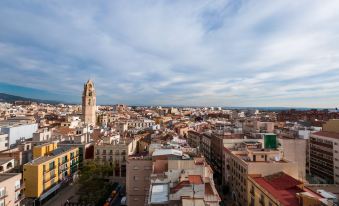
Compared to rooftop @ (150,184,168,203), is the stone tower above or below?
above

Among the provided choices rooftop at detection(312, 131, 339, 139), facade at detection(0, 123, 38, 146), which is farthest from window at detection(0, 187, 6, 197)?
rooftop at detection(312, 131, 339, 139)

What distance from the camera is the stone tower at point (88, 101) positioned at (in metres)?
101

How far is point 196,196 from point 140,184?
1588 centimetres

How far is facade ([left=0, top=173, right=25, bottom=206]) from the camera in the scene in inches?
1202

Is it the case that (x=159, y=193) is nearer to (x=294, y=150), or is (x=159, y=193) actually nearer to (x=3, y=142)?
(x=294, y=150)

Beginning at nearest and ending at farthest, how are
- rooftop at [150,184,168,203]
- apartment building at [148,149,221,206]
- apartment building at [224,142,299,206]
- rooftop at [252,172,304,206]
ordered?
apartment building at [148,149,221,206] < rooftop at [150,184,168,203] < rooftop at [252,172,304,206] < apartment building at [224,142,299,206]

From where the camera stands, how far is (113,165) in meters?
52.8

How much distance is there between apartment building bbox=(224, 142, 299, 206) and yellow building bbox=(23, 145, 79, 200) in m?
28.2

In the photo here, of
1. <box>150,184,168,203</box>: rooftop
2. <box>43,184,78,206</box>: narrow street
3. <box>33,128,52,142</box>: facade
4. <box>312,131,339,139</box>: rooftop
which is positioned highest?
<box>312,131,339,139</box>: rooftop

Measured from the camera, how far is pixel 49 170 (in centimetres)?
4338

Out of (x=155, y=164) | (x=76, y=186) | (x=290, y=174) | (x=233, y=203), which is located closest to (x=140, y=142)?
(x=76, y=186)

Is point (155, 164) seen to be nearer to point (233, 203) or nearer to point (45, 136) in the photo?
point (233, 203)

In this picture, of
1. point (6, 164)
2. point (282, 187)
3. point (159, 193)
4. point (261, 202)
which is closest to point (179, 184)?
point (159, 193)

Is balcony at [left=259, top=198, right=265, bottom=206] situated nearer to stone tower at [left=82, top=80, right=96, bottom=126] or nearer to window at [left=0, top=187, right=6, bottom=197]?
window at [left=0, top=187, right=6, bottom=197]
